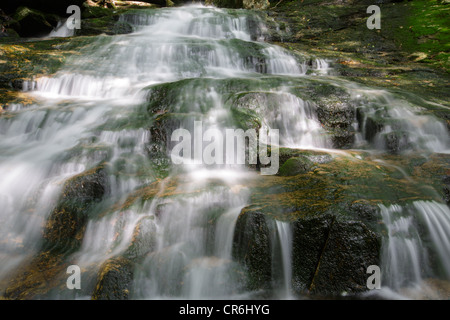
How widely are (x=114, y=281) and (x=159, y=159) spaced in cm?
252

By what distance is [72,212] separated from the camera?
3.79m

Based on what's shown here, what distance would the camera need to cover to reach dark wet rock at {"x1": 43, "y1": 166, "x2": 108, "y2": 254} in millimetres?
3672

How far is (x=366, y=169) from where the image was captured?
4055 millimetres

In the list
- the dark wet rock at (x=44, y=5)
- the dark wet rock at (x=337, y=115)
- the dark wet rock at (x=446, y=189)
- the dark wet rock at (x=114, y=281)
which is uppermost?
the dark wet rock at (x=44, y=5)

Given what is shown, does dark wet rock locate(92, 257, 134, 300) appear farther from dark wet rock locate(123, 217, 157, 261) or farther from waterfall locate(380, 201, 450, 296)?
waterfall locate(380, 201, 450, 296)

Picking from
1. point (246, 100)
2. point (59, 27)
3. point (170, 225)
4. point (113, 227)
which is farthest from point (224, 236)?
point (59, 27)

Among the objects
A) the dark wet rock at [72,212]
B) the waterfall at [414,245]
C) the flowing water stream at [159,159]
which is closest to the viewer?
the waterfall at [414,245]

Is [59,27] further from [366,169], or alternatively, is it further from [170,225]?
[366,169]

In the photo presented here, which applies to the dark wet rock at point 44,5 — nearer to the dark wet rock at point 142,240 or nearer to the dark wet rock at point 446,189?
the dark wet rock at point 142,240

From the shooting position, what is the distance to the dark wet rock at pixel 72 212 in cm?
367

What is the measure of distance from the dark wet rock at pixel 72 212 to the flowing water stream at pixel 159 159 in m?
0.11

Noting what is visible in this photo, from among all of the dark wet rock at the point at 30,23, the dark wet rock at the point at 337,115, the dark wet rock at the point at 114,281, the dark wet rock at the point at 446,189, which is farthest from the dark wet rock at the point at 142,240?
the dark wet rock at the point at 30,23

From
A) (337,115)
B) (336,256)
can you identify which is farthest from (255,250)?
(337,115)

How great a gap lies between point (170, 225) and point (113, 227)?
75 cm
